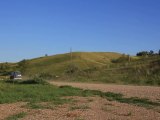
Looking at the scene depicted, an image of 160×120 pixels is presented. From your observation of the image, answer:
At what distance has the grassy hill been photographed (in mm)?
63000

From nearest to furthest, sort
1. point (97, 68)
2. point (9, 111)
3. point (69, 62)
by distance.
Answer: point (9, 111) < point (97, 68) < point (69, 62)

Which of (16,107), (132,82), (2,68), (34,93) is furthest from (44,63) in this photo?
(16,107)

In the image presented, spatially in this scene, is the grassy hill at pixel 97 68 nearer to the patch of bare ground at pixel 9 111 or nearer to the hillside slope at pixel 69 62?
the hillside slope at pixel 69 62

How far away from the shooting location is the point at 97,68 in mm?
84625

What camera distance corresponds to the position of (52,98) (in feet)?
95.7

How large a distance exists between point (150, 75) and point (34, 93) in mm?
34374

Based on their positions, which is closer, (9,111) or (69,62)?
(9,111)

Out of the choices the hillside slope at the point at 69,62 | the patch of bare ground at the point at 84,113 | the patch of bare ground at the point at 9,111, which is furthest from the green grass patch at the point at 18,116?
the hillside slope at the point at 69,62

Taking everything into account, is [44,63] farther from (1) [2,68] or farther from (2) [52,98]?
(2) [52,98]

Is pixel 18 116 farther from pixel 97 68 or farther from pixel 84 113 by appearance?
pixel 97 68

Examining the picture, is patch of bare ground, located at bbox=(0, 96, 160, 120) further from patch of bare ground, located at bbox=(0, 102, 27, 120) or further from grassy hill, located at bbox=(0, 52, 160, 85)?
grassy hill, located at bbox=(0, 52, 160, 85)

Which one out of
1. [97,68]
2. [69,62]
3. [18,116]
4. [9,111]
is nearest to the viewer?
[18,116]

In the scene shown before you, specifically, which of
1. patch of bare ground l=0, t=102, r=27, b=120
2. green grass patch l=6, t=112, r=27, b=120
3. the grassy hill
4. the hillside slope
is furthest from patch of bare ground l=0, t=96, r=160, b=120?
the hillside slope

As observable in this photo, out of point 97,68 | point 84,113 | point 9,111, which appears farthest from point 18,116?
point 97,68
